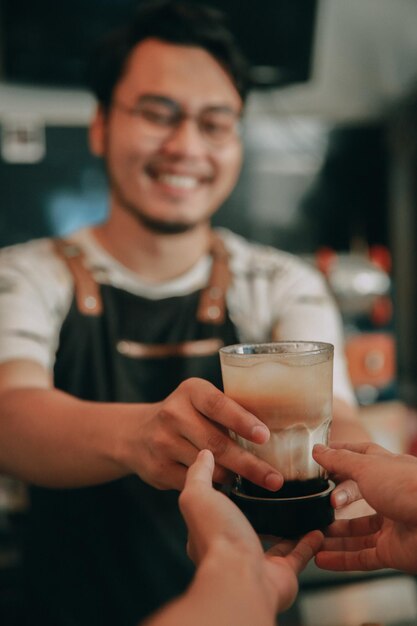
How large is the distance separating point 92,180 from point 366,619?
6.51 feet

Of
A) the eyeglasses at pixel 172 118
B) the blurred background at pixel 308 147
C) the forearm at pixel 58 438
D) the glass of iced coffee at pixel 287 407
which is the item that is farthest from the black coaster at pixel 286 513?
the blurred background at pixel 308 147

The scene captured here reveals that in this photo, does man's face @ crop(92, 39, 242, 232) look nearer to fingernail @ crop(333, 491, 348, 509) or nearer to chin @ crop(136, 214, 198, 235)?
chin @ crop(136, 214, 198, 235)

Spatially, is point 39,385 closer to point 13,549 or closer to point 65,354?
point 65,354

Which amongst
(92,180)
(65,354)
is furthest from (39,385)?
(92,180)

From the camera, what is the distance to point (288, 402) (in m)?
0.74

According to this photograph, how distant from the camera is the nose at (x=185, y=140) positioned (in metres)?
1.50

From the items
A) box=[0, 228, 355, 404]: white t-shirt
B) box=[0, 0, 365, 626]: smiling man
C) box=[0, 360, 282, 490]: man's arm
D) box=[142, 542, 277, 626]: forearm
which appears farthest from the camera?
box=[0, 228, 355, 404]: white t-shirt

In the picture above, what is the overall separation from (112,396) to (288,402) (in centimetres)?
71

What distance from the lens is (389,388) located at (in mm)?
2473

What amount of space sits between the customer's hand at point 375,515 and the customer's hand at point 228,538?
9cm

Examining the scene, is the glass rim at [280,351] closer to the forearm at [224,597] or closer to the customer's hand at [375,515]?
the customer's hand at [375,515]

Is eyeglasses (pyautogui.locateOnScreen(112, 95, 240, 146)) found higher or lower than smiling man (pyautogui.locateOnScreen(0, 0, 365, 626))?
higher

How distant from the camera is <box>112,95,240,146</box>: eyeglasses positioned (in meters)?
1.49

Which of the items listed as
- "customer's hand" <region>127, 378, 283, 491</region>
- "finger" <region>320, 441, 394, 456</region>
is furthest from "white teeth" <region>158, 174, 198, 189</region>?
"finger" <region>320, 441, 394, 456</region>
